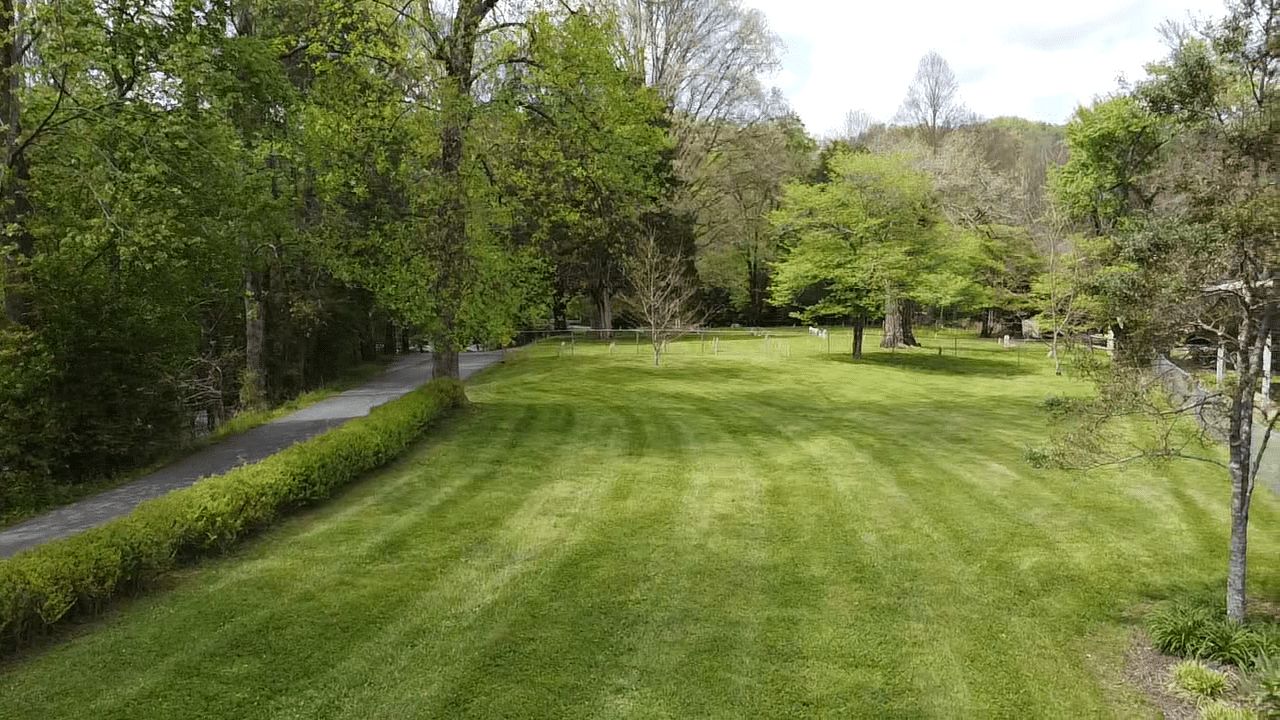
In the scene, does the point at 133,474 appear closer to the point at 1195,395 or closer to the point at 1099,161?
the point at 1195,395

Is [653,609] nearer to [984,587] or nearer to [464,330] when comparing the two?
[984,587]

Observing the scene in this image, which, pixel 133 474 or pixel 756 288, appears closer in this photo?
pixel 133 474

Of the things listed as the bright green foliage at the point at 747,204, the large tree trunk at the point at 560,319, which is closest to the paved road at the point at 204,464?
the large tree trunk at the point at 560,319

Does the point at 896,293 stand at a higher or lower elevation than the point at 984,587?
higher

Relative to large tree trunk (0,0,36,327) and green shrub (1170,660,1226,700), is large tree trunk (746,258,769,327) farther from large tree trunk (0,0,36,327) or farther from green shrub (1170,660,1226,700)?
green shrub (1170,660,1226,700)

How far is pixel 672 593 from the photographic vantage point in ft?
20.6

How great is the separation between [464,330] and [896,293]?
1963 centimetres

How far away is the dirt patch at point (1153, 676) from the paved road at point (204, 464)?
8.08 metres

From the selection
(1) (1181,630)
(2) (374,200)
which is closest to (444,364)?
(2) (374,200)

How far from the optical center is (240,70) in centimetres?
1382

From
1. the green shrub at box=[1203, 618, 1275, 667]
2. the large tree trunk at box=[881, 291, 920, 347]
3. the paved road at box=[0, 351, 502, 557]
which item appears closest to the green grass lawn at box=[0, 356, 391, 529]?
the paved road at box=[0, 351, 502, 557]

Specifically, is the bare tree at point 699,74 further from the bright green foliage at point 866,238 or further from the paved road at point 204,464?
the paved road at point 204,464

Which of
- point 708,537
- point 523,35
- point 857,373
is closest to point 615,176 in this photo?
point 523,35

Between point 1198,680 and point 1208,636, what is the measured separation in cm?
62
